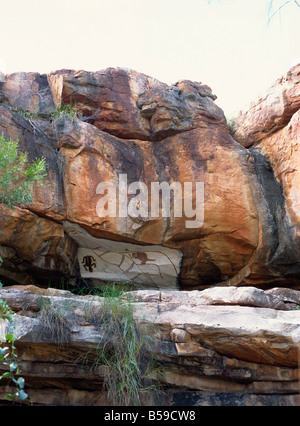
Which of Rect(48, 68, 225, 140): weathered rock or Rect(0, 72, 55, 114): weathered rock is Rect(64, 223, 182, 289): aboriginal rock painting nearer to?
Rect(48, 68, 225, 140): weathered rock

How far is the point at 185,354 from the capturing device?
3912mm

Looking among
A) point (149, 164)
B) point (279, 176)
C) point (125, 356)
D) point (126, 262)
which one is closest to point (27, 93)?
Result: point (149, 164)

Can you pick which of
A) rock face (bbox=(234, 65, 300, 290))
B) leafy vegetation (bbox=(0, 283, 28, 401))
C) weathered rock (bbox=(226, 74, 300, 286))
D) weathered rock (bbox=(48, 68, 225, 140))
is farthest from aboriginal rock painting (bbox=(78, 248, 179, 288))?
leafy vegetation (bbox=(0, 283, 28, 401))

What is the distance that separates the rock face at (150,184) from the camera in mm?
5902

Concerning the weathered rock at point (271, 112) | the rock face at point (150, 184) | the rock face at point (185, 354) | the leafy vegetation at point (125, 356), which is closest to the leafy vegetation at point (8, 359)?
the rock face at point (185, 354)

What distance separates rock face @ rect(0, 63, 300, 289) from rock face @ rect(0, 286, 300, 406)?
1.94 m

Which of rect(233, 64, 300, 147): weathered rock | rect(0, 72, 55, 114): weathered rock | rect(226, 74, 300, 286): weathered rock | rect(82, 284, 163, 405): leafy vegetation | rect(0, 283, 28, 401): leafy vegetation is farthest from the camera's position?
rect(0, 72, 55, 114): weathered rock

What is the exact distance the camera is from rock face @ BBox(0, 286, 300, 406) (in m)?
3.87

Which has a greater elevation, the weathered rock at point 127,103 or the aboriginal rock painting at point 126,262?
the weathered rock at point 127,103

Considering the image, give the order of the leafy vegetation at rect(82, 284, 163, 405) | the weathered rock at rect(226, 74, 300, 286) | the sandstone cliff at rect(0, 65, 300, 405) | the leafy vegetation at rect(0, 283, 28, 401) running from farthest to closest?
1. the weathered rock at rect(226, 74, 300, 286)
2. the sandstone cliff at rect(0, 65, 300, 405)
3. the leafy vegetation at rect(82, 284, 163, 405)
4. the leafy vegetation at rect(0, 283, 28, 401)

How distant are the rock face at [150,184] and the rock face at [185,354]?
194 cm

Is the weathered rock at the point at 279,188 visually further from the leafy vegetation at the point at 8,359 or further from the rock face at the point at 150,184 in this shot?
the leafy vegetation at the point at 8,359
